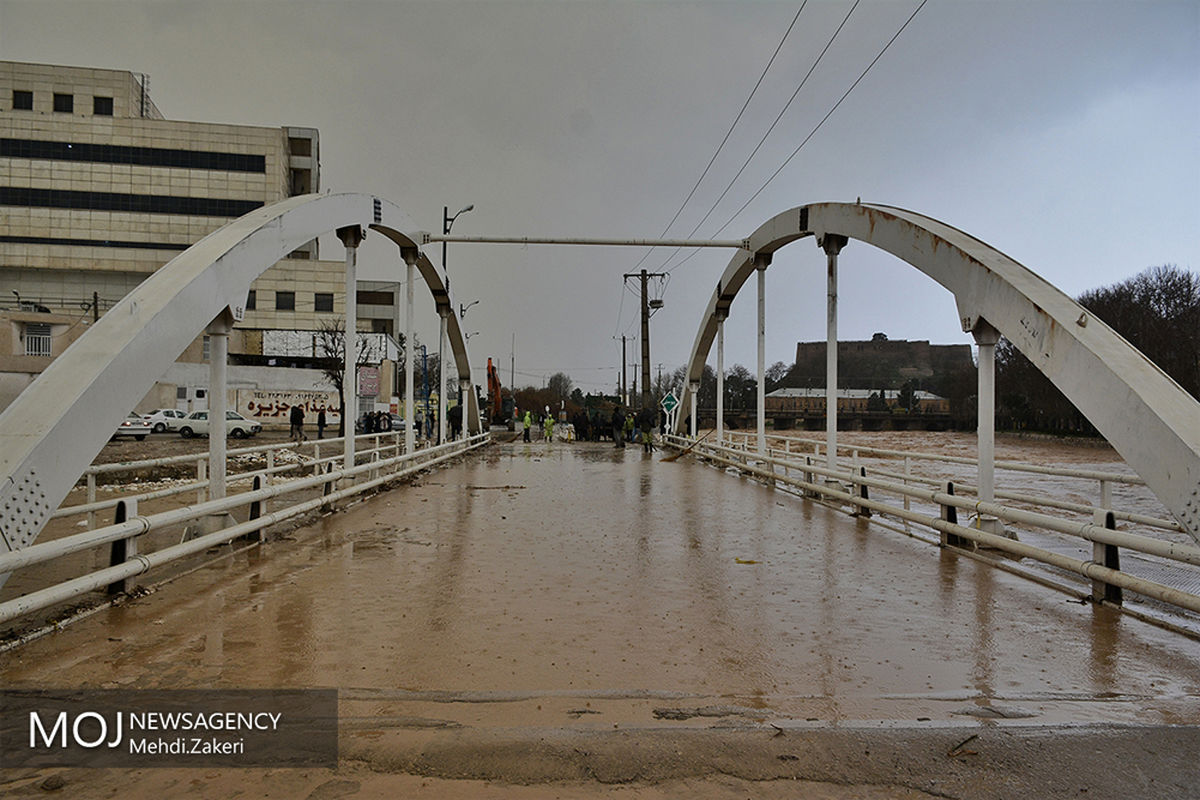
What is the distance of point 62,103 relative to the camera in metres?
60.9

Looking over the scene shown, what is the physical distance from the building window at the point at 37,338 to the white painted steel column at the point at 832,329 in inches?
1995

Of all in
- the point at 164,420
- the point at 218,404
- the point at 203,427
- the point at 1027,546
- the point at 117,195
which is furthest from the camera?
the point at 117,195

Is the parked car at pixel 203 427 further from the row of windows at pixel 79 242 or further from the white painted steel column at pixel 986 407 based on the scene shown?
the white painted steel column at pixel 986 407

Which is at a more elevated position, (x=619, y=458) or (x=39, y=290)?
(x=39, y=290)

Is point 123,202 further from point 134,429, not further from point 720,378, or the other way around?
point 720,378

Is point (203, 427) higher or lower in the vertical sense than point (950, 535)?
higher

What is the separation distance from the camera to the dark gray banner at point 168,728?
3.60 metres

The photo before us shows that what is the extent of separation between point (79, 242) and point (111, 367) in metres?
63.8

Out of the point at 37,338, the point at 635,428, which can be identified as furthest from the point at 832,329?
the point at 37,338

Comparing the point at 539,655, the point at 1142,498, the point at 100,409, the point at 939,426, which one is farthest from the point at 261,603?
the point at 939,426

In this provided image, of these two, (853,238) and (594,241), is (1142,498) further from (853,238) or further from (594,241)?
(594,241)

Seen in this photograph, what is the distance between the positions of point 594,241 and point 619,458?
29.4 ft

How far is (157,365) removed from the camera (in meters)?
7.08

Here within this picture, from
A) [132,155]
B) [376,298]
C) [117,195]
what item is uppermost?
[132,155]
